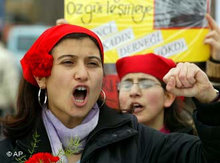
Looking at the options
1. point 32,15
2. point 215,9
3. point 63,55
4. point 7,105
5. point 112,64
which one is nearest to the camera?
point 63,55

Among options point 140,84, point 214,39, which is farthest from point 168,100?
point 214,39

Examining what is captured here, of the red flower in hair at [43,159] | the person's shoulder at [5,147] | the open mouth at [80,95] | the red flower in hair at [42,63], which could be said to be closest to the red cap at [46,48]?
the red flower in hair at [42,63]

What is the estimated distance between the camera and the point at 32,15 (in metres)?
35.7

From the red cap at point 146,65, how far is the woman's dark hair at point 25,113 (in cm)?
125

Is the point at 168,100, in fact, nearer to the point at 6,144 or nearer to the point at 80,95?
the point at 80,95

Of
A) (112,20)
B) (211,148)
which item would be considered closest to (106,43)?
(112,20)

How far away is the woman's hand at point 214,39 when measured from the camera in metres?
5.01

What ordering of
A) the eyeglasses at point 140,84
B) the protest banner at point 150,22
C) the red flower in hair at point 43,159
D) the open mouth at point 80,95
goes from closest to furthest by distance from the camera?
the red flower in hair at point 43,159, the open mouth at point 80,95, the eyeglasses at point 140,84, the protest banner at point 150,22

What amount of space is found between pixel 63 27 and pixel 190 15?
1.67m

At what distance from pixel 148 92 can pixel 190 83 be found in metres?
1.75

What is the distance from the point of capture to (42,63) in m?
3.68

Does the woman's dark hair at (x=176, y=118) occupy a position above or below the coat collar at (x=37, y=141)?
below

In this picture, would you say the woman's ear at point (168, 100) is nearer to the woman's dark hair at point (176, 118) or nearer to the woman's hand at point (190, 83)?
the woman's dark hair at point (176, 118)

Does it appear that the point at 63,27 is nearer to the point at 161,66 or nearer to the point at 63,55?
the point at 63,55
